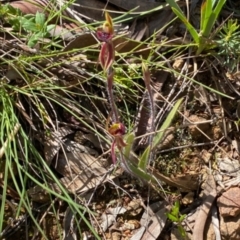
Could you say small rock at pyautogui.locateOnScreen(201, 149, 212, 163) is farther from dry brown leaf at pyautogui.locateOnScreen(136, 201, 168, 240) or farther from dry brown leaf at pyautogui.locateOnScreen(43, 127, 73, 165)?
dry brown leaf at pyautogui.locateOnScreen(43, 127, 73, 165)

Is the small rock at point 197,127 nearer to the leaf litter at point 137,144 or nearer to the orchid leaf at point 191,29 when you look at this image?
the leaf litter at point 137,144

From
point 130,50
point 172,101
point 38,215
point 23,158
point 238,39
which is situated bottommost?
point 38,215

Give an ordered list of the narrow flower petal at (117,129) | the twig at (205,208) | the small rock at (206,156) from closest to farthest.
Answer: the narrow flower petal at (117,129) → the twig at (205,208) → the small rock at (206,156)

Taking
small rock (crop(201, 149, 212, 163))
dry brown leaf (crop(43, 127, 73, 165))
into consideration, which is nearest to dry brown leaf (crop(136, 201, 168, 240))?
small rock (crop(201, 149, 212, 163))

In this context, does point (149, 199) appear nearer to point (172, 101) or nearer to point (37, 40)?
point (172, 101)

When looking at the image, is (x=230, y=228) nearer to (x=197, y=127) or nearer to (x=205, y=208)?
(x=205, y=208)

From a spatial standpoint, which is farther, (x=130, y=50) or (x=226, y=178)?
(x=130, y=50)

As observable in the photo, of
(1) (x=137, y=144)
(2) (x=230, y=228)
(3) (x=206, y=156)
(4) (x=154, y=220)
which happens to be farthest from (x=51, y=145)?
(2) (x=230, y=228)

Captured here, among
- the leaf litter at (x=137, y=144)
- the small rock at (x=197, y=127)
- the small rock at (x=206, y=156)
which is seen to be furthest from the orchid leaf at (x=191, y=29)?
the small rock at (x=206, y=156)

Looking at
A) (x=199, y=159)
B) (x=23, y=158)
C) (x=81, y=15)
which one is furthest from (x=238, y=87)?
(x=23, y=158)
